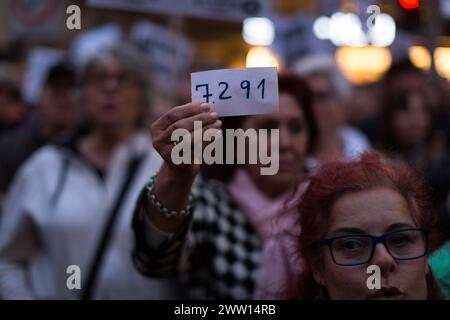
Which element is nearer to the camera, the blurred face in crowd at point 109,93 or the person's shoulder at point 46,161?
the person's shoulder at point 46,161

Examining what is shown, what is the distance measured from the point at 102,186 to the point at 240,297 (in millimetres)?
987

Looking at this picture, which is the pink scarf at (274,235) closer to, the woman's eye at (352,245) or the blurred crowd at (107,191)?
the blurred crowd at (107,191)

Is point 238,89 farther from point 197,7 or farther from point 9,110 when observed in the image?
point 9,110

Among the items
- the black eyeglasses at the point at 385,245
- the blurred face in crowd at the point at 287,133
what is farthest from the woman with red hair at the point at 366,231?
the blurred face in crowd at the point at 287,133

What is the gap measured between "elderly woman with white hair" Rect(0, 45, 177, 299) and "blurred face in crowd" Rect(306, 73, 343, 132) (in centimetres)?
144

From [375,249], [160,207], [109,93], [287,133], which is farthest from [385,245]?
[109,93]

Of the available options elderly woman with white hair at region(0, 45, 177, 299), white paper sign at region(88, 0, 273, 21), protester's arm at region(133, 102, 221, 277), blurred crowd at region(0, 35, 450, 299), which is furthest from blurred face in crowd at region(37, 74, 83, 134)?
protester's arm at region(133, 102, 221, 277)

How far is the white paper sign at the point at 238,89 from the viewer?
204 centimetres

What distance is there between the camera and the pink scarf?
2506 millimetres

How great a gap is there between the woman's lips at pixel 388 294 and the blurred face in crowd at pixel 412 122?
127 inches

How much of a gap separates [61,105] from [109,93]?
1.76 m

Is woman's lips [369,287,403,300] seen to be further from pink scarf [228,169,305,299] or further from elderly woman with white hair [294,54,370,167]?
elderly woman with white hair [294,54,370,167]

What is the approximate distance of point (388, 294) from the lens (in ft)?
6.73

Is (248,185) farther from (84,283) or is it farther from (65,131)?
(65,131)
